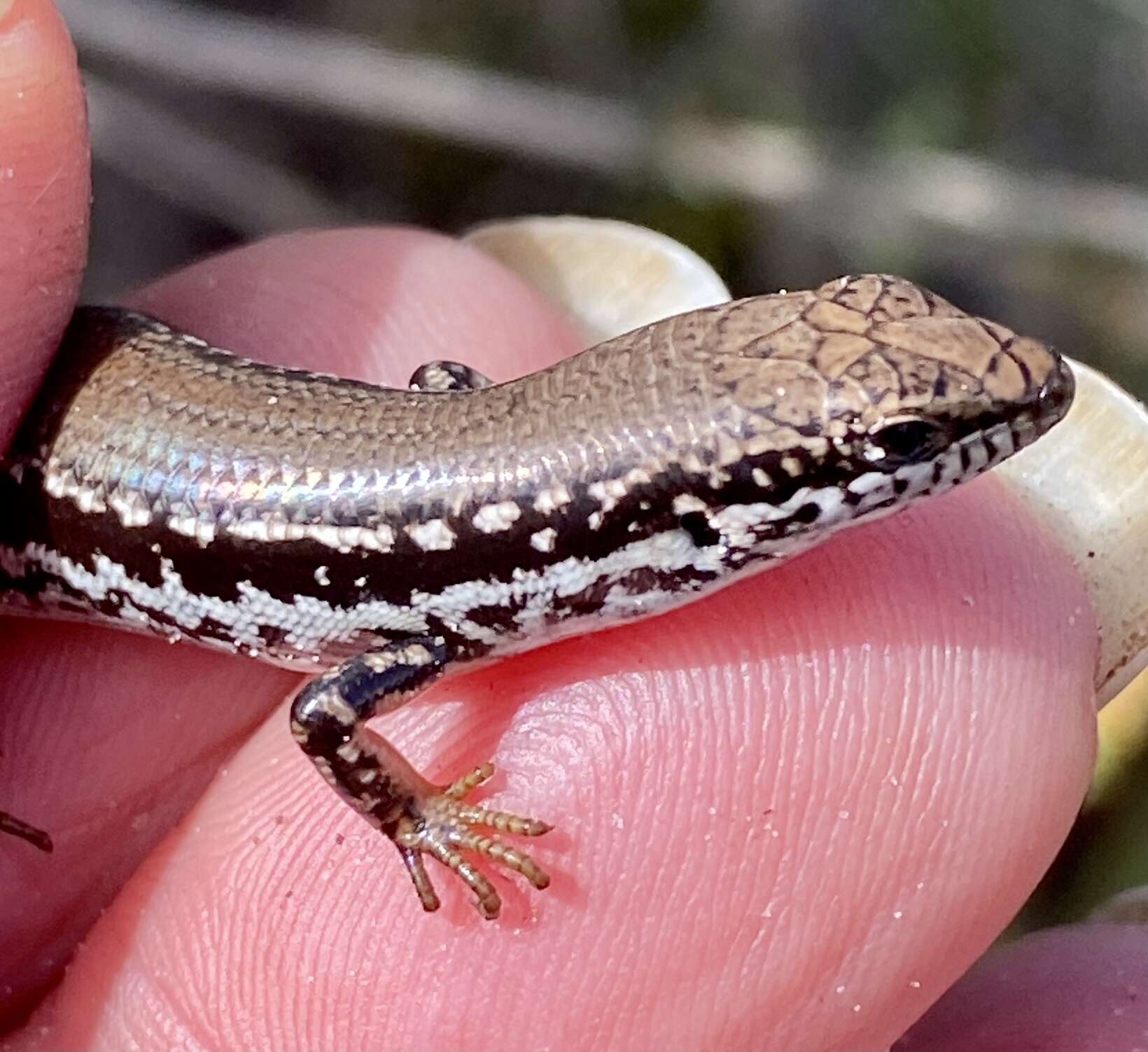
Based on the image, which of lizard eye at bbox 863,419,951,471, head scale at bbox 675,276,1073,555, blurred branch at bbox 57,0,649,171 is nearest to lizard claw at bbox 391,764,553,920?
head scale at bbox 675,276,1073,555

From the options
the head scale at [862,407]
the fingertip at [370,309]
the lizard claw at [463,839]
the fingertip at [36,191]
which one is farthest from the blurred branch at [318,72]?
the lizard claw at [463,839]

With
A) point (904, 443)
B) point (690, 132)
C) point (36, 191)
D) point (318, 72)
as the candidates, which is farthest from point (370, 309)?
point (690, 132)

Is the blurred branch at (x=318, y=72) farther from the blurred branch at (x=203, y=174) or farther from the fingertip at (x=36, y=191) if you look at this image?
the fingertip at (x=36, y=191)

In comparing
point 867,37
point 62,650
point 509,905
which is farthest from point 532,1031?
point 867,37

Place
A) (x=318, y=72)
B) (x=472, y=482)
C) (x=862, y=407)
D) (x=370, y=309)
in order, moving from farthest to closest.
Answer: (x=318, y=72) < (x=370, y=309) < (x=472, y=482) < (x=862, y=407)

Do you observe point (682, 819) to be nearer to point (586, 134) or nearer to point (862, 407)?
point (862, 407)

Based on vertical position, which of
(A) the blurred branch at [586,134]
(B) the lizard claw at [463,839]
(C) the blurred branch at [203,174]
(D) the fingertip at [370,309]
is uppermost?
(A) the blurred branch at [586,134]

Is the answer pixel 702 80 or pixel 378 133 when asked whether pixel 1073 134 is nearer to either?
pixel 702 80
